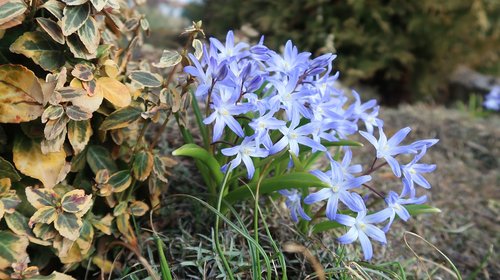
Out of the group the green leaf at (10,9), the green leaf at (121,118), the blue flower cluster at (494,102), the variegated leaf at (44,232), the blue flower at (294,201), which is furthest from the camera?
the blue flower cluster at (494,102)

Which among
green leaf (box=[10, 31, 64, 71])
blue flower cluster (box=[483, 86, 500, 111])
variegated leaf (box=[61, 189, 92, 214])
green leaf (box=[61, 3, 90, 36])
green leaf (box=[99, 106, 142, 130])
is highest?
green leaf (box=[61, 3, 90, 36])

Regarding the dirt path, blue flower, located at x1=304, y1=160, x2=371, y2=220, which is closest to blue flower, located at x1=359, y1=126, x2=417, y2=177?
blue flower, located at x1=304, y1=160, x2=371, y2=220

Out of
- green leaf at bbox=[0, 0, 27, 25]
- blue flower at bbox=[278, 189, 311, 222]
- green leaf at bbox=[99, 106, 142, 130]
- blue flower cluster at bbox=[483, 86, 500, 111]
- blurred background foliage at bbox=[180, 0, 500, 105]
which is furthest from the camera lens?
blurred background foliage at bbox=[180, 0, 500, 105]

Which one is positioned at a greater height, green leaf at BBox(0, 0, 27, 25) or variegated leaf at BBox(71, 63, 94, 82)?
green leaf at BBox(0, 0, 27, 25)

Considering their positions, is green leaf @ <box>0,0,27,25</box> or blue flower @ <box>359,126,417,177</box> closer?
green leaf @ <box>0,0,27,25</box>

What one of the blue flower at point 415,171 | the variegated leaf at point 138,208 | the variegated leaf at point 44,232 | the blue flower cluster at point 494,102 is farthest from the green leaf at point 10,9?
the blue flower cluster at point 494,102

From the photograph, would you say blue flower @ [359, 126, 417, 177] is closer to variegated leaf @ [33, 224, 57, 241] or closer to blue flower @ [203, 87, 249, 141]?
blue flower @ [203, 87, 249, 141]

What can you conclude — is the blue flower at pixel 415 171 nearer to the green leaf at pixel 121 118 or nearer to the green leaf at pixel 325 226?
the green leaf at pixel 325 226
